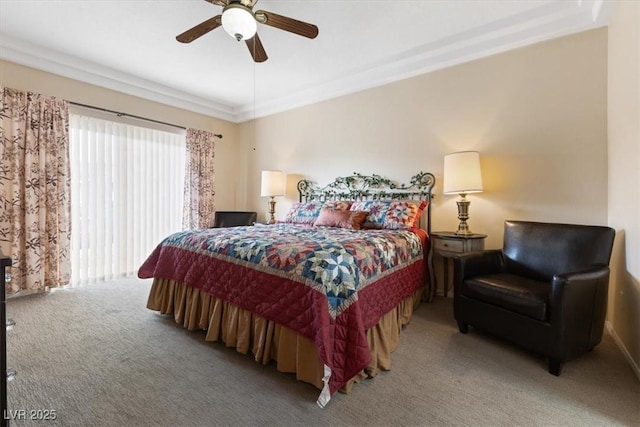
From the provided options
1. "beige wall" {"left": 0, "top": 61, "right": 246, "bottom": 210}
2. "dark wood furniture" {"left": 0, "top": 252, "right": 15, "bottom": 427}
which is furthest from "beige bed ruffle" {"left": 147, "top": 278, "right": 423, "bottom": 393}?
"beige wall" {"left": 0, "top": 61, "right": 246, "bottom": 210}

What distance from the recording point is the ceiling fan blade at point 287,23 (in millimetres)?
2082

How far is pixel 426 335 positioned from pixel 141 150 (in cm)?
Result: 435

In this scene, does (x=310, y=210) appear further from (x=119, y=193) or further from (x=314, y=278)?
(x=119, y=193)

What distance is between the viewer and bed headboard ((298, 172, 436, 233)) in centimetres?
341

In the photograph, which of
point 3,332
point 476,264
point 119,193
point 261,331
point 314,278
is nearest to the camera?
point 3,332

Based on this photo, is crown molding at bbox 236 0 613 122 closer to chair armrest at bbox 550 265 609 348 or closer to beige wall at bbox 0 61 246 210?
beige wall at bbox 0 61 246 210

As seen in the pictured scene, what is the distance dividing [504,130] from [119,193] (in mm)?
4750

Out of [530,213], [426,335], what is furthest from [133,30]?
[530,213]

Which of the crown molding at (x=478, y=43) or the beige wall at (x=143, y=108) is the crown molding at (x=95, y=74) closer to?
the beige wall at (x=143, y=108)

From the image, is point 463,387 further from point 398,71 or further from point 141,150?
point 141,150

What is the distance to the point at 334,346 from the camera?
156 cm

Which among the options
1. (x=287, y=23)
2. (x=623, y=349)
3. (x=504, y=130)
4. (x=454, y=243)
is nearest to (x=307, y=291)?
(x=454, y=243)

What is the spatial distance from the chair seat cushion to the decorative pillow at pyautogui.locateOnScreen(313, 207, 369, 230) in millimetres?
1205

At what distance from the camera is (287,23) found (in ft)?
7.04
